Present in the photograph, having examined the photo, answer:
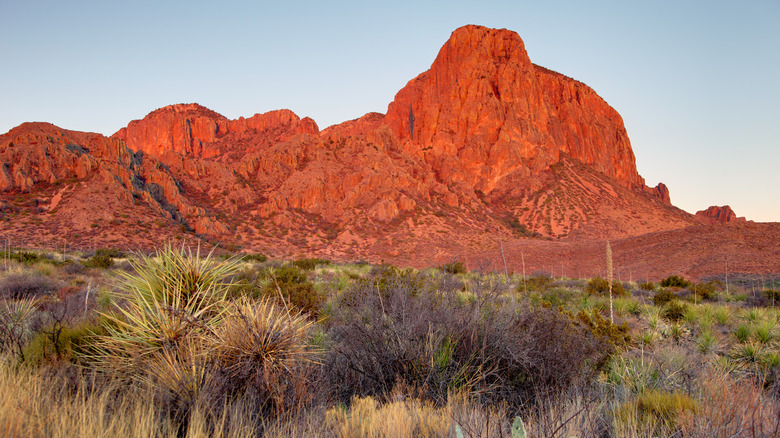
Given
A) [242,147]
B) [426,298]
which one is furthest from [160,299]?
[242,147]

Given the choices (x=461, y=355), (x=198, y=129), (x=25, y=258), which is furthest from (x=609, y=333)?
(x=198, y=129)

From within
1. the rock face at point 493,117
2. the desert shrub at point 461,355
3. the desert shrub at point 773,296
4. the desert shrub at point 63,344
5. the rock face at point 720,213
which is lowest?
the desert shrub at point 773,296

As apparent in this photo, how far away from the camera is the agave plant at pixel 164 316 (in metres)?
3.52

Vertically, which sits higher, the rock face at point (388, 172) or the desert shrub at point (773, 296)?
the rock face at point (388, 172)

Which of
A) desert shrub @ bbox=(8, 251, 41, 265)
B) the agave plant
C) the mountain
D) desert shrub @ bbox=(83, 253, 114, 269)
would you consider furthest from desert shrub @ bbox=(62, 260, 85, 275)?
the mountain

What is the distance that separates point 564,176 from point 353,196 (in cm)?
4265

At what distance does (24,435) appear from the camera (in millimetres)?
2379

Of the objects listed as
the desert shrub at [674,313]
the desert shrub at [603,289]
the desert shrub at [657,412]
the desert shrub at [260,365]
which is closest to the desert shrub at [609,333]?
the desert shrub at [657,412]

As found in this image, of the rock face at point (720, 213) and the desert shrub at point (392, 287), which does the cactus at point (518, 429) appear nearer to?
the desert shrub at point (392, 287)

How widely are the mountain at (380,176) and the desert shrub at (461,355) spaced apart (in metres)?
39.5

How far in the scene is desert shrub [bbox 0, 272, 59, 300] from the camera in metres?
10.4

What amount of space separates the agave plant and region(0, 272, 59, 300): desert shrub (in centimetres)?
863

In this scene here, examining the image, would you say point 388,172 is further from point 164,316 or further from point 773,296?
point 164,316

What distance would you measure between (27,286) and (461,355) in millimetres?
12235
